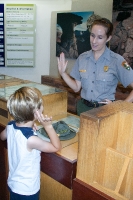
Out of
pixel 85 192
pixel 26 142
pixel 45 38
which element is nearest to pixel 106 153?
pixel 85 192

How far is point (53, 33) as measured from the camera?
478 centimetres

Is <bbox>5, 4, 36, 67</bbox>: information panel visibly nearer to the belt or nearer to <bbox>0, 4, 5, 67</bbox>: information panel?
<bbox>0, 4, 5, 67</bbox>: information panel

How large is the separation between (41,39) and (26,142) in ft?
12.0

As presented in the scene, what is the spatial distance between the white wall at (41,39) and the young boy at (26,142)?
132 inches

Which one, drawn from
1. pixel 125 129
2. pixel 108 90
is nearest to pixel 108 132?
pixel 125 129

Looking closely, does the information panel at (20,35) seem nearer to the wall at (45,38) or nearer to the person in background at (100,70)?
the wall at (45,38)

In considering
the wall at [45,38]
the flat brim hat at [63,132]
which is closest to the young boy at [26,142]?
the flat brim hat at [63,132]

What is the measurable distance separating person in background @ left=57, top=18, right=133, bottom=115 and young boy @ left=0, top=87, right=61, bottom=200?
0.79 meters

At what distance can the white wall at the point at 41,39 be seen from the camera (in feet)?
15.0

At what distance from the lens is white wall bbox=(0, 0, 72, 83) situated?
4.57 meters

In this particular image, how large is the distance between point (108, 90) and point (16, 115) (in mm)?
1093

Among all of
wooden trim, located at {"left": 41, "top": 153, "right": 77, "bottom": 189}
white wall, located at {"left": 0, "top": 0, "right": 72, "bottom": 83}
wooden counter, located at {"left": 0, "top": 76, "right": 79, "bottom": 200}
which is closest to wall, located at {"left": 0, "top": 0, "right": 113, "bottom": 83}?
white wall, located at {"left": 0, "top": 0, "right": 72, "bottom": 83}

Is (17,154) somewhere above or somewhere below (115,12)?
below

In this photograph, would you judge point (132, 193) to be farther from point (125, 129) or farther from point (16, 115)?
point (16, 115)
